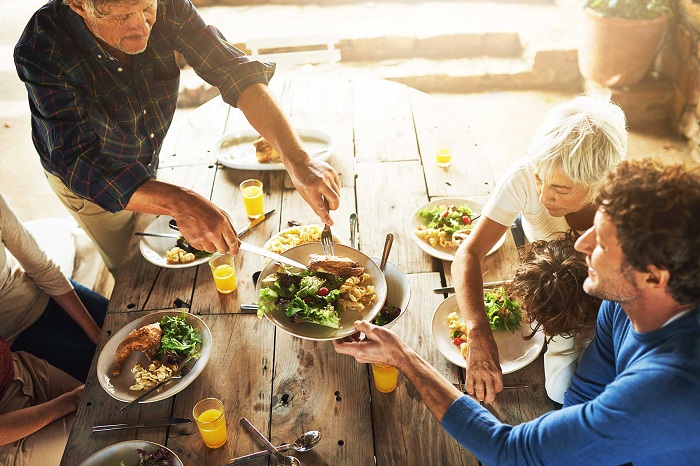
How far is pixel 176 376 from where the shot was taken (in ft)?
6.73

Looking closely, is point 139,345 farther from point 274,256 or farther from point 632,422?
point 632,422

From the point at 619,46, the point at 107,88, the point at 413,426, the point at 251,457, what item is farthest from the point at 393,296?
the point at 619,46

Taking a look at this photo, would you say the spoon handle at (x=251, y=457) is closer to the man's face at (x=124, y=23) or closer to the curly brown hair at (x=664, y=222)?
the curly brown hair at (x=664, y=222)

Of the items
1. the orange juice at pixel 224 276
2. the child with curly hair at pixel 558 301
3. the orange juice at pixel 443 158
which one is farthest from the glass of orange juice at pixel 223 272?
the orange juice at pixel 443 158

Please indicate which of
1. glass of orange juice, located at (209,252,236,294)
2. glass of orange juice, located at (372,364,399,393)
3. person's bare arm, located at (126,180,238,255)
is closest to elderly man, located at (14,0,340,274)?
person's bare arm, located at (126,180,238,255)

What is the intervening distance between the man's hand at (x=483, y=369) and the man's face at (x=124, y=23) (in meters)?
1.70

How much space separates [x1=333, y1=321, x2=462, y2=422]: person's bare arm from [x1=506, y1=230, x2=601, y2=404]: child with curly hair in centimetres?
38

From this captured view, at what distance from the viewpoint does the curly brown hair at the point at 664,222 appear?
141 cm

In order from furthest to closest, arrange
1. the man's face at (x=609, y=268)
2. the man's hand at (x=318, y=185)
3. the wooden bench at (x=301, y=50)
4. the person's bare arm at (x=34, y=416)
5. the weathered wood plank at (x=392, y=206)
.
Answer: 1. the wooden bench at (x=301, y=50)
2. the weathered wood plank at (x=392, y=206)
3. the man's hand at (x=318, y=185)
4. the person's bare arm at (x=34, y=416)
5. the man's face at (x=609, y=268)

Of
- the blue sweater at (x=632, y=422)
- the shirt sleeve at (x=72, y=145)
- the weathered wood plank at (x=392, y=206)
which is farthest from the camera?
the weathered wood plank at (x=392, y=206)

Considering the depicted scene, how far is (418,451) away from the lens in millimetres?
1845

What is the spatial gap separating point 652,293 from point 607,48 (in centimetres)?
461

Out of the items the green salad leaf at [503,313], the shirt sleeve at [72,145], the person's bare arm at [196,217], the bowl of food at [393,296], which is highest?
the shirt sleeve at [72,145]

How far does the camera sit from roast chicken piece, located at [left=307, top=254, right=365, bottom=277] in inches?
87.0
